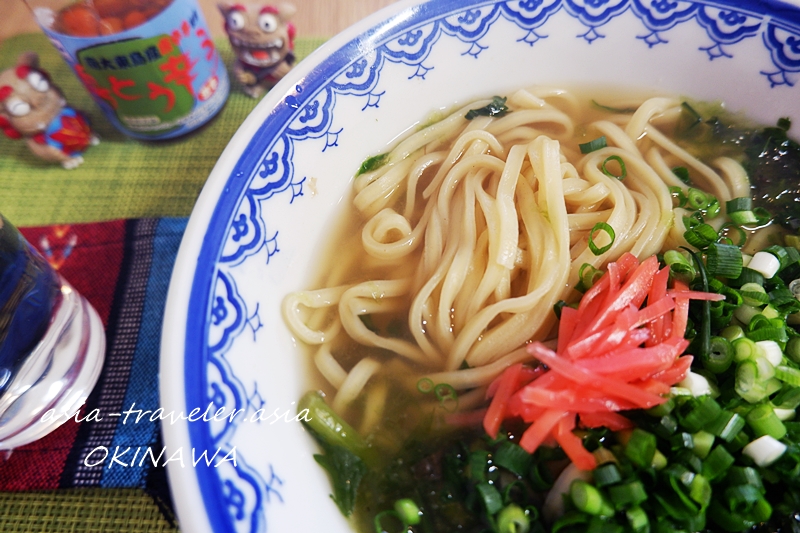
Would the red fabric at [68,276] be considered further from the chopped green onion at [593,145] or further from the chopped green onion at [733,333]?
the chopped green onion at [733,333]

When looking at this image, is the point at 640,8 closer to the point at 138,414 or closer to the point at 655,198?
the point at 655,198

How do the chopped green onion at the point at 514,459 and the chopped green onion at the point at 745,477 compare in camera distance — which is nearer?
the chopped green onion at the point at 745,477

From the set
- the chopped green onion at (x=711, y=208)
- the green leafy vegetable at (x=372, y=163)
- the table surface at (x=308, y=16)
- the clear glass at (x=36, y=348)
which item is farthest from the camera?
the table surface at (x=308, y=16)

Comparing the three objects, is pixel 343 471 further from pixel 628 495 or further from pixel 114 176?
pixel 114 176

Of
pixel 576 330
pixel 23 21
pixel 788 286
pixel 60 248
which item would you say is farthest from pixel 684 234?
pixel 23 21

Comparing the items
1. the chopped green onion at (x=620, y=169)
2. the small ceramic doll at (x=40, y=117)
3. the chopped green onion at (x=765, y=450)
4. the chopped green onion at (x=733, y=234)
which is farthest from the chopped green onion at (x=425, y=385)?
the small ceramic doll at (x=40, y=117)

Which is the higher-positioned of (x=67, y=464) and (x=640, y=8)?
(x=640, y=8)

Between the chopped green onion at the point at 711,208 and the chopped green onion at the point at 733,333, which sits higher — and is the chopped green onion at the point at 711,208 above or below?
above

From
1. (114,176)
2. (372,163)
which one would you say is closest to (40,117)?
(114,176)

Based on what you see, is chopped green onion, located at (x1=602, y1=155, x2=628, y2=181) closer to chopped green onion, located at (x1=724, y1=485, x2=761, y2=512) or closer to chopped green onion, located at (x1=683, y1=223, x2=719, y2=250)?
chopped green onion, located at (x1=683, y1=223, x2=719, y2=250)
